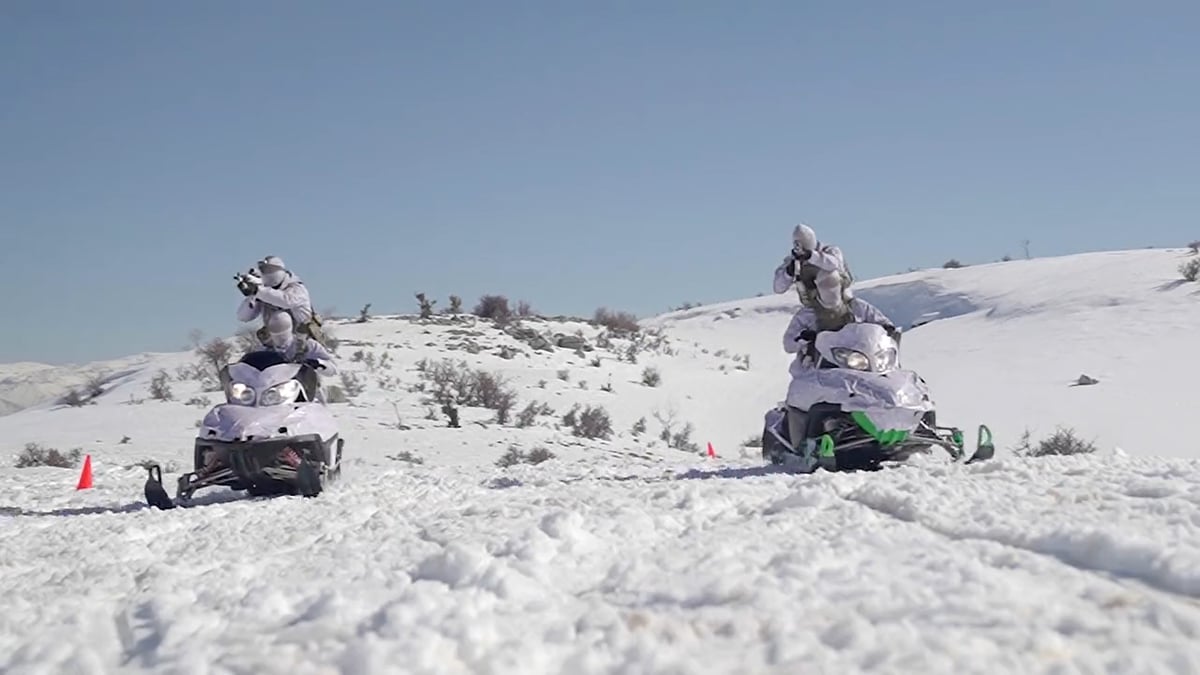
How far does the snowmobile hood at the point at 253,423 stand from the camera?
6867 millimetres

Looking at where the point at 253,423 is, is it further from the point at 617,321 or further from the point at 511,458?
the point at 617,321

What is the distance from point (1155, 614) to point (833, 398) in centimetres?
454

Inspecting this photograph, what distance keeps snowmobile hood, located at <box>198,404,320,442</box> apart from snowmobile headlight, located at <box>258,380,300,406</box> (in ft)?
0.25

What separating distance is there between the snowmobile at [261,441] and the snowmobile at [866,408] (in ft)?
11.5

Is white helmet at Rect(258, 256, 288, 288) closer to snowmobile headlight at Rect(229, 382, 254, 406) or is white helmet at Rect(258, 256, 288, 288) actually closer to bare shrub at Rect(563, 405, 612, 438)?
snowmobile headlight at Rect(229, 382, 254, 406)

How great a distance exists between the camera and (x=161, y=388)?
65.8ft

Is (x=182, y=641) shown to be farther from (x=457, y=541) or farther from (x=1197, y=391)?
(x=1197, y=391)

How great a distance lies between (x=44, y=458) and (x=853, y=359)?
9.86m

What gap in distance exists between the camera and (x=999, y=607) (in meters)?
2.35

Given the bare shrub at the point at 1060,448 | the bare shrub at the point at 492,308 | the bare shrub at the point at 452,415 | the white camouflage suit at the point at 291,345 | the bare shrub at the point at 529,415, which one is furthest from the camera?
the bare shrub at the point at 492,308

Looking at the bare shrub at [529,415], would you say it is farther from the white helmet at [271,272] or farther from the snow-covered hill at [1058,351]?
the white helmet at [271,272]

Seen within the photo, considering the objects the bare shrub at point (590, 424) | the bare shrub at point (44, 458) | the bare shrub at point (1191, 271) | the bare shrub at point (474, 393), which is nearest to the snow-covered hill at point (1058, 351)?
the bare shrub at point (1191, 271)

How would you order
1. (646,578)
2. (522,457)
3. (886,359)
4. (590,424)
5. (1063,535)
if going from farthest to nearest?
(590,424) < (522,457) < (886,359) < (1063,535) < (646,578)

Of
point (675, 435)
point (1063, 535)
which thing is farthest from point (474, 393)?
point (1063, 535)
